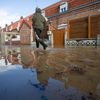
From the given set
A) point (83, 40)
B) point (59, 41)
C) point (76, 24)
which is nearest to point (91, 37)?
point (83, 40)

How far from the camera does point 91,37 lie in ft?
58.9

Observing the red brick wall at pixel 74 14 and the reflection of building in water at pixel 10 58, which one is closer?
the reflection of building in water at pixel 10 58

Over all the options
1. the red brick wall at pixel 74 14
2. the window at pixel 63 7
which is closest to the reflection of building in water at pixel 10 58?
the red brick wall at pixel 74 14

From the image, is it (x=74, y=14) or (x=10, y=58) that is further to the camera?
(x=74, y=14)

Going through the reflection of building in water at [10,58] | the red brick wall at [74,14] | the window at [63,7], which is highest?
the window at [63,7]

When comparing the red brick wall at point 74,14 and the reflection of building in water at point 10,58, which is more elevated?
the red brick wall at point 74,14

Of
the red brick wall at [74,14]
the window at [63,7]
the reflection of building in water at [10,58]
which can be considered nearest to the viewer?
Answer: the reflection of building in water at [10,58]

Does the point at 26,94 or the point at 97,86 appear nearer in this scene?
the point at 26,94

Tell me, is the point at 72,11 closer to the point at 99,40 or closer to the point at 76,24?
the point at 76,24

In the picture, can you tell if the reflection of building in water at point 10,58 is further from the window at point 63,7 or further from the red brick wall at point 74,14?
the window at point 63,7

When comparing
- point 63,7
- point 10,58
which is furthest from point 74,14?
→ point 10,58

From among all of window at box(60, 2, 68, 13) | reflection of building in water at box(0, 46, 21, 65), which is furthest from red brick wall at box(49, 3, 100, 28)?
reflection of building in water at box(0, 46, 21, 65)

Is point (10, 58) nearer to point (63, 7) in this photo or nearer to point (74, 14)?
point (74, 14)

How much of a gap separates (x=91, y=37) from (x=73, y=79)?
14978 millimetres
